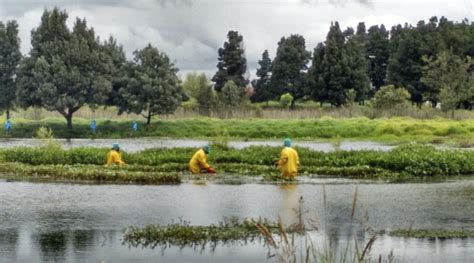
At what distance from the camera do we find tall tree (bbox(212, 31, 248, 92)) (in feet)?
324

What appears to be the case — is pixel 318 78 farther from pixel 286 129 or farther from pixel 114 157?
pixel 114 157

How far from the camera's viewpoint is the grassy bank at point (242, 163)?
3094 cm

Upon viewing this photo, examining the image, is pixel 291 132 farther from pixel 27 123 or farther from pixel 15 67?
pixel 15 67

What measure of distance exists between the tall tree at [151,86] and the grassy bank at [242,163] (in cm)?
3264

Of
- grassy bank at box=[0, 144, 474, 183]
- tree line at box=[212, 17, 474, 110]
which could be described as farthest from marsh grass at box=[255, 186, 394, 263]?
tree line at box=[212, 17, 474, 110]

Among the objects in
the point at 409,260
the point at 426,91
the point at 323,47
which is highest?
the point at 323,47

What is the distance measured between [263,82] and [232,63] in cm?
780

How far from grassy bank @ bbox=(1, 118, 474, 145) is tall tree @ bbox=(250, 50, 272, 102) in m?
30.7

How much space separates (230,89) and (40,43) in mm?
26370

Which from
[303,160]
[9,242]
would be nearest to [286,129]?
[303,160]

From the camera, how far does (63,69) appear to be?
228 feet

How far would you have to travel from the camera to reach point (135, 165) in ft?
108

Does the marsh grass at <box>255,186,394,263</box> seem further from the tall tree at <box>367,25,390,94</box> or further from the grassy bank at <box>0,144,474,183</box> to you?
the tall tree at <box>367,25,390,94</box>

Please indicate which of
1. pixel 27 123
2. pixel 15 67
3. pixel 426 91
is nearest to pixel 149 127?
pixel 27 123
